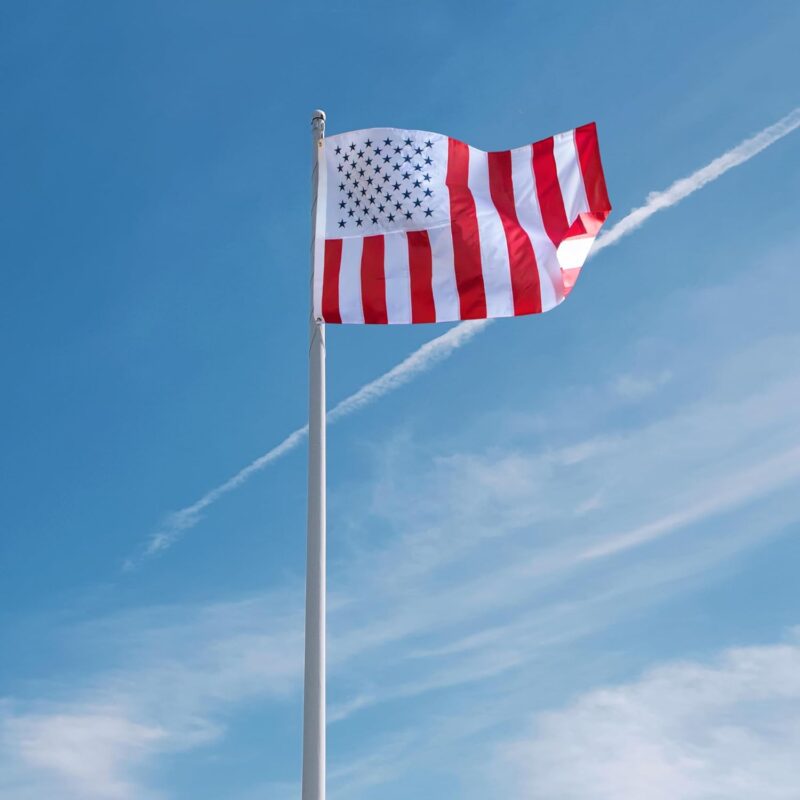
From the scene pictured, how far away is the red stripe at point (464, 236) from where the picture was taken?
20.6m

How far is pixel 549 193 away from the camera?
21500mm

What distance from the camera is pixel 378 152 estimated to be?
68.8ft

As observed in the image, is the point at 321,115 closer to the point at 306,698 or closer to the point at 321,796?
the point at 306,698

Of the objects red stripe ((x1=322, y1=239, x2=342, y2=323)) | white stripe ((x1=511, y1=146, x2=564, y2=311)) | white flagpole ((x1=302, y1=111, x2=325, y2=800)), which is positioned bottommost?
white flagpole ((x1=302, y1=111, x2=325, y2=800))

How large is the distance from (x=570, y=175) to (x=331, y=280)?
5.17 meters

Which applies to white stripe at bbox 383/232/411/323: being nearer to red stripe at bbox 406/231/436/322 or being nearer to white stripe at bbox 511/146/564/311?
red stripe at bbox 406/231/436/322

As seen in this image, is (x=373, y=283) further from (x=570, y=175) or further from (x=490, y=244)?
(x=570, y=175)

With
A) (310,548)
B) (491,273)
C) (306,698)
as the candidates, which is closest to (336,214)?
(491,273)

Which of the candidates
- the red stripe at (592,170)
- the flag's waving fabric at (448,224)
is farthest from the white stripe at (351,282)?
the red stripe at (592,170)

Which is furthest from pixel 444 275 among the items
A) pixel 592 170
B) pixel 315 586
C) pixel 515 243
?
pixel 315 586

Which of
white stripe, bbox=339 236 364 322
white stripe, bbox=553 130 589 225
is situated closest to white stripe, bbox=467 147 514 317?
white stripe, bbox=553 130 589 225

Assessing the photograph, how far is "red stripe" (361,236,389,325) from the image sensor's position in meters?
20.0

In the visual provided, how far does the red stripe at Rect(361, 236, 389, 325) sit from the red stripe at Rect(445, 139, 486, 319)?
4.70 feet

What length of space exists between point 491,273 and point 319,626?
7.58 metres
